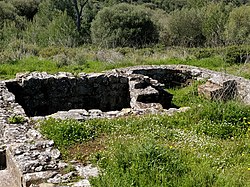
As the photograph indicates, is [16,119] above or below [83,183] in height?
above

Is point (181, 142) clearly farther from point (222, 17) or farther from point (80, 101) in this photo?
point (222, 17)

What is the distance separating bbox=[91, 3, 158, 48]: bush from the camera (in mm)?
→ 34406

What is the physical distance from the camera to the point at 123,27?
35156mm

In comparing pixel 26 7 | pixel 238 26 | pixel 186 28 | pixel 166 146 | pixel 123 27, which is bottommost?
pixel 166 146

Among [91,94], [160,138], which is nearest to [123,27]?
[91,94]

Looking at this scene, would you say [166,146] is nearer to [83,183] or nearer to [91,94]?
[83,183]

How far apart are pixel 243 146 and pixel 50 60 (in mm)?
11453

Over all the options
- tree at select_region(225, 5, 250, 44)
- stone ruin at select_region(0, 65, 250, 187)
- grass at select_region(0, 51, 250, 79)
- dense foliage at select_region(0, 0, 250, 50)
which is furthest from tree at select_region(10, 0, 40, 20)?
stone ruin at select_region(0, 65, 250, 187)

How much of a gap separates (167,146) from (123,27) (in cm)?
2985

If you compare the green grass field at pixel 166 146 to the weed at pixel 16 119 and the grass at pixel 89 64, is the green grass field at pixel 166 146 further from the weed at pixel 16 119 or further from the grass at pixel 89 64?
the grass at pixel 89 64

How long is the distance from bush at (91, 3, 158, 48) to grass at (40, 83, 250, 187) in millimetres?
25996

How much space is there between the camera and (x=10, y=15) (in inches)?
1510

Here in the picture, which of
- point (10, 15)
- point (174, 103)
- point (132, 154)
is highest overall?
point (10, 15)

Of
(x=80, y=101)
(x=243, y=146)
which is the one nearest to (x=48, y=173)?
(x=243, y=146)
